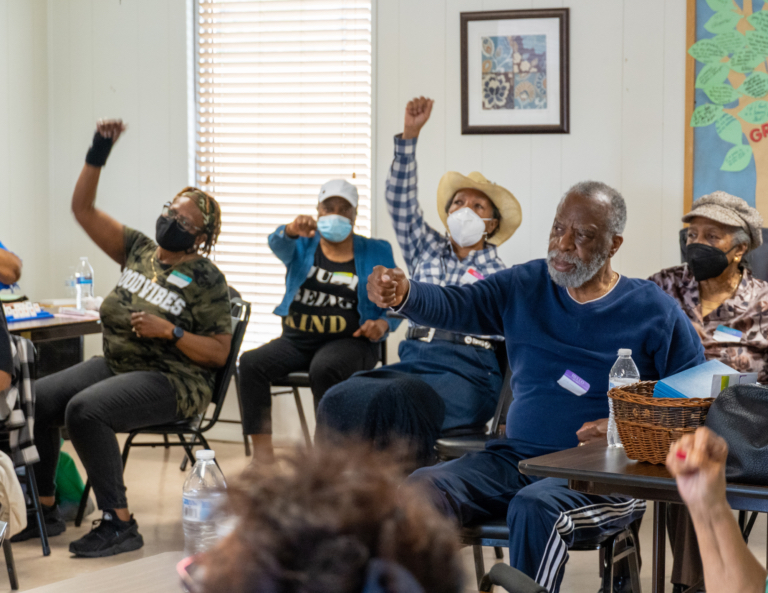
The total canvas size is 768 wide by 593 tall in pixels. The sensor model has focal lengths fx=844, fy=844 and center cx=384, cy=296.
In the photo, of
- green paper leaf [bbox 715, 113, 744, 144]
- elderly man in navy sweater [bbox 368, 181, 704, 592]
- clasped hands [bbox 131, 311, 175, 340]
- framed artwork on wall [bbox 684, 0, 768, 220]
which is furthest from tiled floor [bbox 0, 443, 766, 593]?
green paper leaf [bbox 715, 113, 744, 144]

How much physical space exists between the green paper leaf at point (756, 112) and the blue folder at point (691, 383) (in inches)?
87.8

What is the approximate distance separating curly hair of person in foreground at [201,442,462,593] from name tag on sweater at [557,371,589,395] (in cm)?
166

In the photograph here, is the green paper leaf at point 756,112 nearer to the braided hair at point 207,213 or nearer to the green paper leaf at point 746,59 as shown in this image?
the green paper leaf at point 746,59

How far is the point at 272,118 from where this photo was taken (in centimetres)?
450

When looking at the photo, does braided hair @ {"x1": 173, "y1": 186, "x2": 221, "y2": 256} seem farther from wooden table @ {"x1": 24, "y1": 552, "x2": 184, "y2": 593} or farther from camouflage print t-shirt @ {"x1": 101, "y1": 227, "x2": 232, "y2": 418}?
wooden table @ {"x1": 24, "y1": 552, "x2": 184, "y2": 593}

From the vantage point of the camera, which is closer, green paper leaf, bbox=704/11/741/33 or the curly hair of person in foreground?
the curly hair of person in foreground

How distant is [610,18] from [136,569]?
10.9 feet

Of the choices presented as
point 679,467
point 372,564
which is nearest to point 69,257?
point 679,467

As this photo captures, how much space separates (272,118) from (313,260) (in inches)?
45.5

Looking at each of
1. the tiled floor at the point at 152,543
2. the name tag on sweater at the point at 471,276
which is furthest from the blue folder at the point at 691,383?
the name tag on sweater at the point at 471,276

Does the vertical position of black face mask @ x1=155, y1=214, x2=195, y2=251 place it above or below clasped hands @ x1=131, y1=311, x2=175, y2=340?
above

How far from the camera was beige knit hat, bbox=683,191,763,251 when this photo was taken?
2980 mm

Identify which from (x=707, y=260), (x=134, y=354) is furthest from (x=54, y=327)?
(x=707, y=260)

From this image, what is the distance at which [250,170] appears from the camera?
4559 mm
